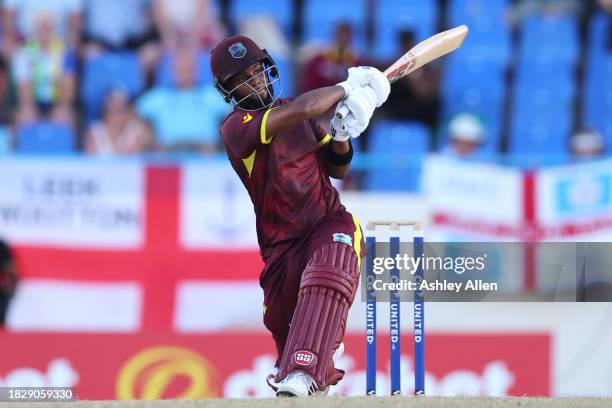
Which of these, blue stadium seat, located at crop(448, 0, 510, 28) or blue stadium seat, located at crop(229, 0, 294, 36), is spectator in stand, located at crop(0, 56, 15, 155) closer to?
blue stadium seat, located at crop(229, 0, 294, 36)

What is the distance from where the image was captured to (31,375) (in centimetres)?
832

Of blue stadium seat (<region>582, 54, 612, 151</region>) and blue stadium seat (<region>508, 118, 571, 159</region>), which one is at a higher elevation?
blue stadium seat (<region>582, 54, 612, 151</region>)

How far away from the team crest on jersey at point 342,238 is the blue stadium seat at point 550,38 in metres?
5.36

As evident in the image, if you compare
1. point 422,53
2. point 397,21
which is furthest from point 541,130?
point 422,53

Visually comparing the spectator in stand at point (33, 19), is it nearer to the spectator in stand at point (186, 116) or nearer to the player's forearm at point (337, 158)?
the spectator in stand at point (186, 116)

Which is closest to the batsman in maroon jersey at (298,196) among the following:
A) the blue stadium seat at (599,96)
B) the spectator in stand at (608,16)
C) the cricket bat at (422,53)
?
→ the cricket bat at (422,53)

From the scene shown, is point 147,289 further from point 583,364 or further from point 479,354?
point 583,364

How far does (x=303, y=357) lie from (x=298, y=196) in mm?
730

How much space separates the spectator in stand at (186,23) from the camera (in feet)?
34.0

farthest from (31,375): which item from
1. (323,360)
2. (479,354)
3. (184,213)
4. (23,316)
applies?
(323,360)

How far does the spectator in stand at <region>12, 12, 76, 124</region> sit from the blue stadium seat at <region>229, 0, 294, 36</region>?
137cm

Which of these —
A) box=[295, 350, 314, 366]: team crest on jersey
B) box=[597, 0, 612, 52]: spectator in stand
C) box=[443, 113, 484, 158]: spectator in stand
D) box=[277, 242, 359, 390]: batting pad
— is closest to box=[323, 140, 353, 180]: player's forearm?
box=[277, 242, 359, 390]: batting pad

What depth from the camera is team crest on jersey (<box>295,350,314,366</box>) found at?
5.53m

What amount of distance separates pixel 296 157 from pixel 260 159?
0.51ft
